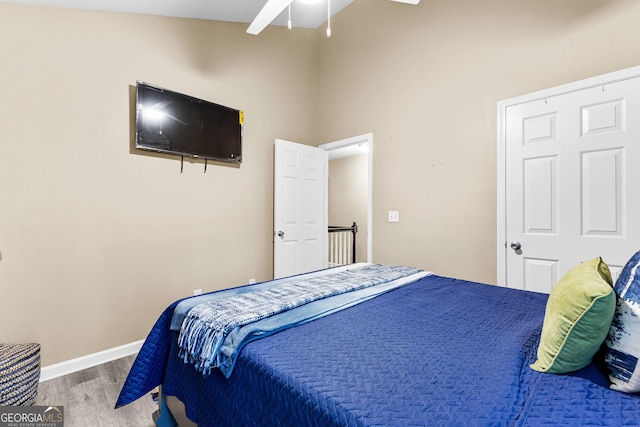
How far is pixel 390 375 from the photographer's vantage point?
85cm

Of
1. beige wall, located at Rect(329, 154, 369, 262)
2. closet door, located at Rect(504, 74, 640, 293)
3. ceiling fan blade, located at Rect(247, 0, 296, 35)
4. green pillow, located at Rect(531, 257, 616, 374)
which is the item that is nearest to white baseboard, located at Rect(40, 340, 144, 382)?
ceiling fan blade, located at Rect(247, 0, 296, 35)

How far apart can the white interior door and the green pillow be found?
9.19ft

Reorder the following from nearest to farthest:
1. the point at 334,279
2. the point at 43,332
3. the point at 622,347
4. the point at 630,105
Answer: the point at 622,347 → the point at 334,279 → the point at 630,105 → the point at 43,332

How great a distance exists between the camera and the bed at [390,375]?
720mm

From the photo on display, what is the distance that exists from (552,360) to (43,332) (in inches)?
115

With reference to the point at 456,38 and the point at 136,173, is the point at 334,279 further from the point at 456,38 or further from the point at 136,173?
the point at 456,38

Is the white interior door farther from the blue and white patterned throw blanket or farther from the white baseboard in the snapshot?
the blue and white patterned throw blanket

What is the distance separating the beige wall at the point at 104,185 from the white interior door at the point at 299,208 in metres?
0.32

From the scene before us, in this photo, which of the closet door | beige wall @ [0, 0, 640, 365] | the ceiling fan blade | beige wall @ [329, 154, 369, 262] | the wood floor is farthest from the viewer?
beige wall @ [329, 154, 369, 262]

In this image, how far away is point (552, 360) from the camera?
2.85ft

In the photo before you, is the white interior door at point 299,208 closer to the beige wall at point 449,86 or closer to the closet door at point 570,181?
the beige wall at point 449,86

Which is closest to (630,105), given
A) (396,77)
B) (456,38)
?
(456,38)

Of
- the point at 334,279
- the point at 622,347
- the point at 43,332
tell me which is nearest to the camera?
the point at 622,347

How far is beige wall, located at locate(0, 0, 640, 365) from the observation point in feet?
6.82
